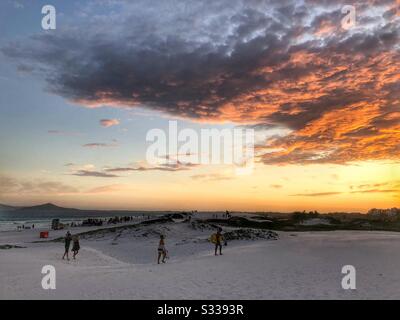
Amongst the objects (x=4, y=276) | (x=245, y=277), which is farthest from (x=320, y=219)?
(x=4, y=276)

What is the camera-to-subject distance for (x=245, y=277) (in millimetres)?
22828

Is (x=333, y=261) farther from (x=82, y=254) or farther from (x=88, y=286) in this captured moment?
(x=82, y=254)

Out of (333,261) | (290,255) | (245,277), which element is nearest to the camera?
(245,277)

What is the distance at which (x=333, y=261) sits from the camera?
90.9ft

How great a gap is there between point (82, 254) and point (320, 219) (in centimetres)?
5156
